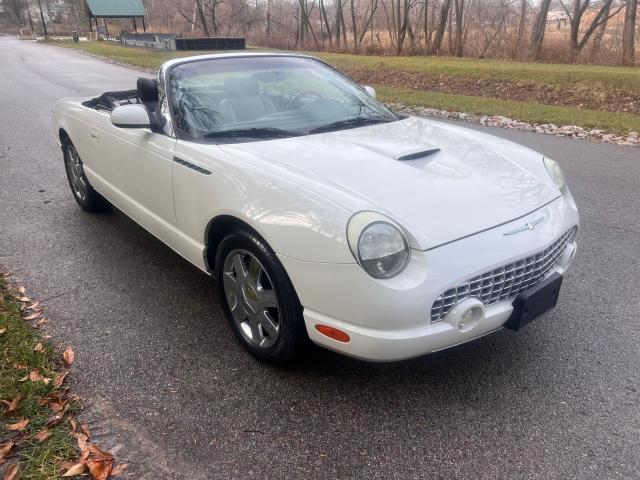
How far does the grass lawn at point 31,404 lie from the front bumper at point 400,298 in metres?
1.20

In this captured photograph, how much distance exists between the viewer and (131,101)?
5.00 meters

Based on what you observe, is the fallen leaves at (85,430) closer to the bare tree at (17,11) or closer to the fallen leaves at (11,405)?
the fallen leaves at (11,405)

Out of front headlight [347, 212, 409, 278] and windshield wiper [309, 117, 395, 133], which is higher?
windshield wiper [309, 117, 395, 133]

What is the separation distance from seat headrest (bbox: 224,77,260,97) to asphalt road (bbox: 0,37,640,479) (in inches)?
53.0

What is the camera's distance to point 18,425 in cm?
235

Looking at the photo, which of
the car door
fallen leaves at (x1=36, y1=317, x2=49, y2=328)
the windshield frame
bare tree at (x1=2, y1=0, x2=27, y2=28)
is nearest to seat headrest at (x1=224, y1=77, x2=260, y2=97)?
the windshield frame

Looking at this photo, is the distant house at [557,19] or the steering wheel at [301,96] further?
the distant house at [557,19]

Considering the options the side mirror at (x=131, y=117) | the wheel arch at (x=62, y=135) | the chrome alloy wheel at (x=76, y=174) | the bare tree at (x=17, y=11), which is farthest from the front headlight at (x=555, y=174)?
the bare tree at (x=17, y=11)

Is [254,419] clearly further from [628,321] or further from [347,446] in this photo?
[628,321]

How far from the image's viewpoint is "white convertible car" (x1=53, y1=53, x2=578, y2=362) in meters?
2.19

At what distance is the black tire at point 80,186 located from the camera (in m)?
4.95

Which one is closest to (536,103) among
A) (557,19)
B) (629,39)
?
(629,39)

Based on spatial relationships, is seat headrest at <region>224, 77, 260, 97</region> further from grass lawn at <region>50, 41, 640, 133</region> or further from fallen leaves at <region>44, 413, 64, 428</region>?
grass lawn at <region>50, 41, 640, 133</region>

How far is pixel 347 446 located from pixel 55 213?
4.13m
